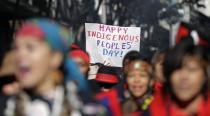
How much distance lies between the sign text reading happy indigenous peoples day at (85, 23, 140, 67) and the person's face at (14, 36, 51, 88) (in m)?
7.44

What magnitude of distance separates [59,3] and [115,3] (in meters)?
2.30

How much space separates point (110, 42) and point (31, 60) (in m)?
7.94

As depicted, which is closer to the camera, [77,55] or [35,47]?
[35,47]

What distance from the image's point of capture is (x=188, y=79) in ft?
11.2

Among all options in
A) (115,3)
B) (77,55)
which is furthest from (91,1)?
(77,55)

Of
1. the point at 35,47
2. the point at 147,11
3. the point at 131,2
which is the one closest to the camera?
the point at 35,47

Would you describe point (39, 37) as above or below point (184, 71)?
→ above

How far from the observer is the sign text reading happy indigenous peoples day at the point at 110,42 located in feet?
34.8

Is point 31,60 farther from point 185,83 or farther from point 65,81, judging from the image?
point 185,83

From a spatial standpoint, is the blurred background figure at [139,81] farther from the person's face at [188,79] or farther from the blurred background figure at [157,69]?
the person's face at [188,79]

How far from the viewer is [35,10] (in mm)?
20484

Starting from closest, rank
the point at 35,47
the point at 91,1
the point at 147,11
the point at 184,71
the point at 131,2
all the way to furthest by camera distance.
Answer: the point at 35,47
the point at 184,71
the point at 91,1
the point at 131,2
the point at 147,11

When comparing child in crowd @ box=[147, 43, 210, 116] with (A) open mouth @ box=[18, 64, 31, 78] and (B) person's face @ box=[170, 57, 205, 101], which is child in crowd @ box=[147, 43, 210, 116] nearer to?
(B) person's face @ box=[170, 57, 205, 101]

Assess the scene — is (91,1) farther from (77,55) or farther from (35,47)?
(35,47)
